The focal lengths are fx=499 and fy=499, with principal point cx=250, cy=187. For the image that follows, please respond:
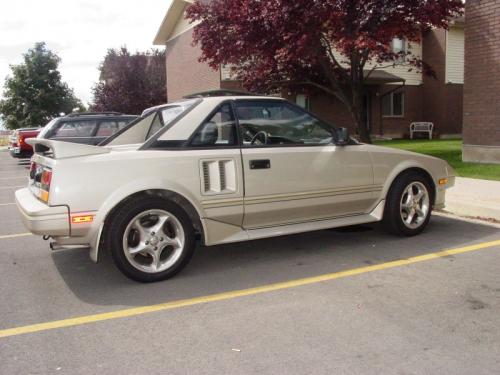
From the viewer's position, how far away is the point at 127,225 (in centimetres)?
410

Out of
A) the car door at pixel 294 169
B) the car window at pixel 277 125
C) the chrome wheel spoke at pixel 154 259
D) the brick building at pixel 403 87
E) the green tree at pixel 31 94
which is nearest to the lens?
the chrome wheel spoke at pixel 154 259

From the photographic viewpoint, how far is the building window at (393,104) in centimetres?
2516

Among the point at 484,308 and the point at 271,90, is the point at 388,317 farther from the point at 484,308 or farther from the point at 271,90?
the point at 271,90

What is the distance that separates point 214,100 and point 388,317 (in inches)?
98.2

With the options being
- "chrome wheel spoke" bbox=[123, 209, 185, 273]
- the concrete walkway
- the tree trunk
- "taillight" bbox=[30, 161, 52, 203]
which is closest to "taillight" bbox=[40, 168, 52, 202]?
"taillight" bbox=[30, 161, 52, 203]

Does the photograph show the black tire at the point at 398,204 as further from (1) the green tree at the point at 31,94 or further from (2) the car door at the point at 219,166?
(1) the green tree at the point at 31,94

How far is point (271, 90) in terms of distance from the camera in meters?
17.0

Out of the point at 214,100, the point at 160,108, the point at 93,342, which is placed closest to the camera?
the point at 93,342

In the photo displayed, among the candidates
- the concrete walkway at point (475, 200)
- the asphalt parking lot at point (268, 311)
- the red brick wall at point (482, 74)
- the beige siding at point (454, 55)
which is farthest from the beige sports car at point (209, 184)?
the beige siding at point (454, 55)

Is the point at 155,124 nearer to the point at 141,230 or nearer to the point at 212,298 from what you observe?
the point at 141,230

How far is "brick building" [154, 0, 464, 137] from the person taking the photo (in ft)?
77.1

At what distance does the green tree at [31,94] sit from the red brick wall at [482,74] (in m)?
44.0

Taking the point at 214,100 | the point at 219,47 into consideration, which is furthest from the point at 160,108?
the point at 219,47

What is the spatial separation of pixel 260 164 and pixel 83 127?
29.4ft
